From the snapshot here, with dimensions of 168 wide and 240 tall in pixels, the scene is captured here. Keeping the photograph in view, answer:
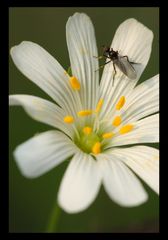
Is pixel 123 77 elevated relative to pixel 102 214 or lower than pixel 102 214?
elevated

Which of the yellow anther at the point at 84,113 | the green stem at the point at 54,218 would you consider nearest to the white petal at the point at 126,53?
the yellow anther at the point at 84,113

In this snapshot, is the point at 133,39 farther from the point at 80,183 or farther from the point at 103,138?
Answer: the point at 80,183

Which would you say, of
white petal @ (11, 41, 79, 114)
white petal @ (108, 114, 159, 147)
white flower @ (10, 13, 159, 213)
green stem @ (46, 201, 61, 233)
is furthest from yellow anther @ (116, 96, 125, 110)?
green stem @ (46, 201, 61, 233)

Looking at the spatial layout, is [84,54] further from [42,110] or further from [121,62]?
[42,110]

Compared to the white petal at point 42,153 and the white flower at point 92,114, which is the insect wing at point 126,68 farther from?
the white petal at point 42,153

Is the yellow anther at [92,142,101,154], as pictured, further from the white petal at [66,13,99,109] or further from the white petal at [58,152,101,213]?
the white petal at [66,13,99,109]

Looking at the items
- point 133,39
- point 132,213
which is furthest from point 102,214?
point 133,39

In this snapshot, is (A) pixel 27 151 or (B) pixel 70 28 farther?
(B) pixel 70 28
